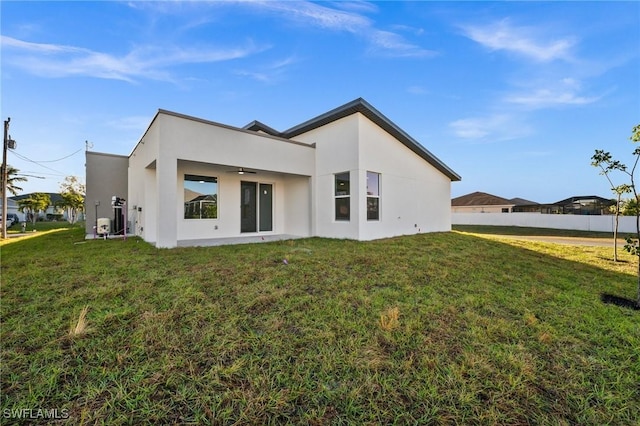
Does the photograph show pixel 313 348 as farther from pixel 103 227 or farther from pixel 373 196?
pixel 103 227

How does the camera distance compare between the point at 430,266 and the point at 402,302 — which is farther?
the point at 430,266

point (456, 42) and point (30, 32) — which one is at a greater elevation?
point (456, 42)

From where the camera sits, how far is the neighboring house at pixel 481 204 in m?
28.5

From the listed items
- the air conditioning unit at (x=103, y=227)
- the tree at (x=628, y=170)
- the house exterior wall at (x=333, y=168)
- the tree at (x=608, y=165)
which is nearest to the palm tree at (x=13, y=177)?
the air conditioning unit at (x=103, y=227)

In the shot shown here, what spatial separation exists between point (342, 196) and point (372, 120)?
288 centimetres

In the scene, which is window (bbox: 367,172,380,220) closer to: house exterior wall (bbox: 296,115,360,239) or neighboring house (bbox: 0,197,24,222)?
house exterior wall (bbox: 296,115,360,239)

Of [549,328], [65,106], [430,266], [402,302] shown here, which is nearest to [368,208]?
[430,266]

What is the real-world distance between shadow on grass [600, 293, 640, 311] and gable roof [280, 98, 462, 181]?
6.94 meters

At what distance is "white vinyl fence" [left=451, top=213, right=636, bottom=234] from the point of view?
50.9 feet

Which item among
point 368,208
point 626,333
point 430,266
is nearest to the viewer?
point 626,333

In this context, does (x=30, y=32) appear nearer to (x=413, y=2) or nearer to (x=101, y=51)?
(x=101, y=51)

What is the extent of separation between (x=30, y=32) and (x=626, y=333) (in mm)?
12081

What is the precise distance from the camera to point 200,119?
7145 millimetres

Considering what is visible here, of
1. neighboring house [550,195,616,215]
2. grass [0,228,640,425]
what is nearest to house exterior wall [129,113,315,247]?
grass [0,228,640,425]
